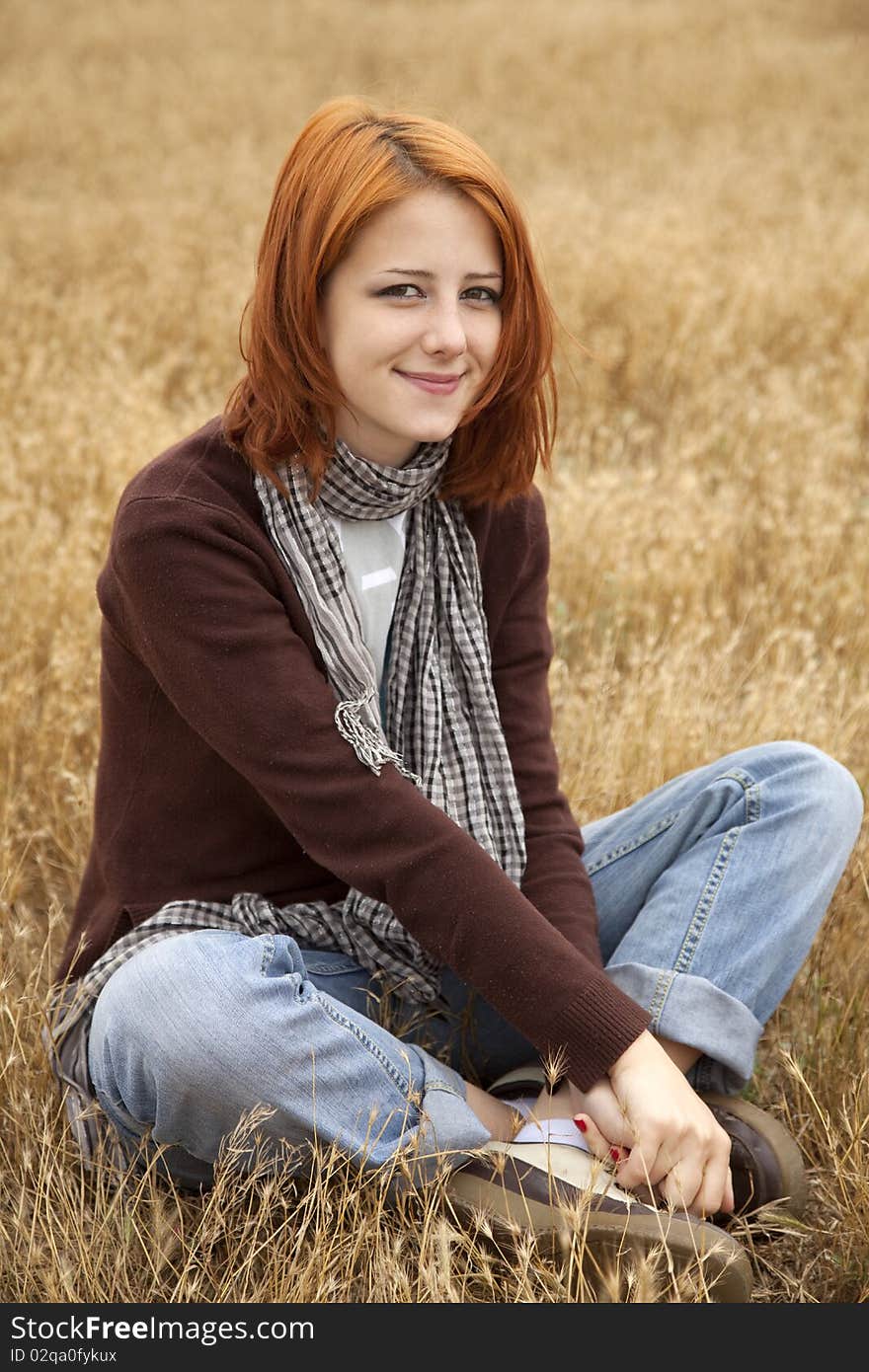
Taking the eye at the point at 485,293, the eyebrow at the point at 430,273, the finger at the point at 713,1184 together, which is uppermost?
the eyebrow at the point at 430,273

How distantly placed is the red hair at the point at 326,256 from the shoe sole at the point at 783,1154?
1112 millimetres

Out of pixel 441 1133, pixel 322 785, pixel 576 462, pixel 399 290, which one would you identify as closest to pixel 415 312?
pixel 399 290

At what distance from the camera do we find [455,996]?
2.20 meters

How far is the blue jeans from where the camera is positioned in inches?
71.0

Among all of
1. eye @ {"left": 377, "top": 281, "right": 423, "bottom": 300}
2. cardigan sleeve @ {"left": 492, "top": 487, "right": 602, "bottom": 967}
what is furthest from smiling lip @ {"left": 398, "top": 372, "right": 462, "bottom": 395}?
A: cardigan sleeve @ {"left": 492, "top": 487, "right": 602, "bottom": 967}

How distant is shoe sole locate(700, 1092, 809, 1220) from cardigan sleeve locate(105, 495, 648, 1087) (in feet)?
1.13

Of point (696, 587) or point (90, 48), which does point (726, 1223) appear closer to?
point (696, 587)

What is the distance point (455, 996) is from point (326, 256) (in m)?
1.14

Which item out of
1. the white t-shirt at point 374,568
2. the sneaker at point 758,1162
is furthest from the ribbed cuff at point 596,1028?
the white t-shirt at point 374,568

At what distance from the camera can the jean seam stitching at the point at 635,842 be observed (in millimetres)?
2279

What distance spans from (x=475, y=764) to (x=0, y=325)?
3.88 metres

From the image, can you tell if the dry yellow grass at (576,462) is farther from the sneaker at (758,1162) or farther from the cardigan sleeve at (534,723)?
the cardigan sleeve at (534,723)

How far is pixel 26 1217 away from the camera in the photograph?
1.95 m

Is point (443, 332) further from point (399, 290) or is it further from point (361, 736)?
point (361, 736)
